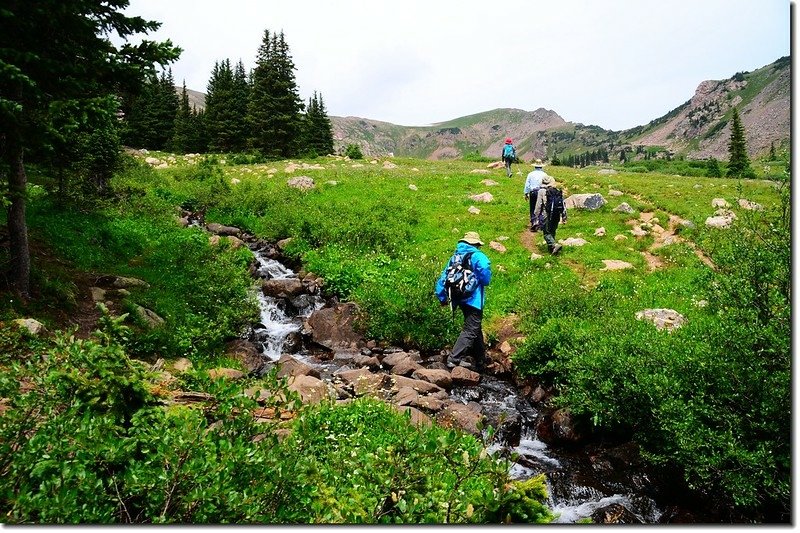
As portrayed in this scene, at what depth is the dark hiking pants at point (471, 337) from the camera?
36.7 ft

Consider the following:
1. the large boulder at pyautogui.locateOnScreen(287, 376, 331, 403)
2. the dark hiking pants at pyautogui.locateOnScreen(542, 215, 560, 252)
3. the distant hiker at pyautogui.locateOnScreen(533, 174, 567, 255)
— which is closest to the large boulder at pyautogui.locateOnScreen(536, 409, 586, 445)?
the large boulder at pyautogui.locateOnScreen(287, 376, 331, 403)

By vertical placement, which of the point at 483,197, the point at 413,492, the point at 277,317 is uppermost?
the point at 483,197

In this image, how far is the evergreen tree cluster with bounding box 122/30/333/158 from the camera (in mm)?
45281

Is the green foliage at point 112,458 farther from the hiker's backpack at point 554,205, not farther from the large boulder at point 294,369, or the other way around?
the hiker's backpack at point 554,205

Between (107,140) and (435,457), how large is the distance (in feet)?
62.8

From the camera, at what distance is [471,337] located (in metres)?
11.2

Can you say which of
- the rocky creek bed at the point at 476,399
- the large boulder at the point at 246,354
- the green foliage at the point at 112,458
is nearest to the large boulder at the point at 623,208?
the rocky creek bed at the point at 476,399

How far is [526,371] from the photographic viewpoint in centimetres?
1052

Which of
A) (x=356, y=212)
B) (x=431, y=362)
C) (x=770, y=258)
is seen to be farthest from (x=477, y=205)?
(x=770, y=258)

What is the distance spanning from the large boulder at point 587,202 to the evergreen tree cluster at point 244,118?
2879 centimetres

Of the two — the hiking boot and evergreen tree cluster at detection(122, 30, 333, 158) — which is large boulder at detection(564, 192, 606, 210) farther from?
evergreen tree cluster at detection(122, 30, 333, 158)

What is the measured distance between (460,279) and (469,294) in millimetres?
412

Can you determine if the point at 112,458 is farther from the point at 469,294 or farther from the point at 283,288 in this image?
the point at 283,288

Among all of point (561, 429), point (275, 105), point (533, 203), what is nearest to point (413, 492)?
point (561, 429)
